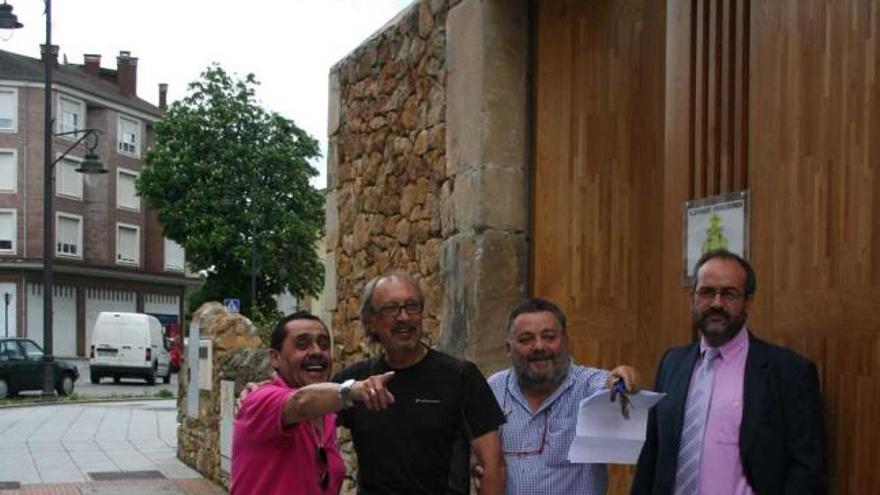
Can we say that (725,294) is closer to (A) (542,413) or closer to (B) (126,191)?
(A) (542,413)

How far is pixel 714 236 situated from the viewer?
4480 millimetres

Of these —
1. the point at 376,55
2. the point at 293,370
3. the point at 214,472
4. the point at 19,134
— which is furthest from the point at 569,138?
the point at 19,134

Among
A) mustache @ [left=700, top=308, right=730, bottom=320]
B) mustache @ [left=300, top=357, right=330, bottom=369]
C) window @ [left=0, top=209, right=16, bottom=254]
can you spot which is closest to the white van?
window @ [left=0, top=209, right=16, bottom=254]

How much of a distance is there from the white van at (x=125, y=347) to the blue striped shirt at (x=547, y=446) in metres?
31.5

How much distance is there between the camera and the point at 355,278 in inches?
314

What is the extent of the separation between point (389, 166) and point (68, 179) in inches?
1922

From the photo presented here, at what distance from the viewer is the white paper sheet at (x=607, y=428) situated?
3.54 m

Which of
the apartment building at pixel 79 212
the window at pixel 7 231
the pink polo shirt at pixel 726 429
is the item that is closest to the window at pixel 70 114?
the apartment building at pixel 79 212

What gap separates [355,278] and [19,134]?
47084 mm

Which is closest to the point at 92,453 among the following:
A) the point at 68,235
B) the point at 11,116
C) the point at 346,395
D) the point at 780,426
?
the point at 346,395

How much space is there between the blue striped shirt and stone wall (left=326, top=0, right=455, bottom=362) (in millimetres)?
2844

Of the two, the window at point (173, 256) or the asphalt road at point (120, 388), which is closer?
the asphalt road at point (120, 388)

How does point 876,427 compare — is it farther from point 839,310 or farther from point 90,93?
point 90,93

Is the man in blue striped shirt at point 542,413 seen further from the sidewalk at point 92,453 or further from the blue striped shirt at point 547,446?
the sidewalk at point 92,453
